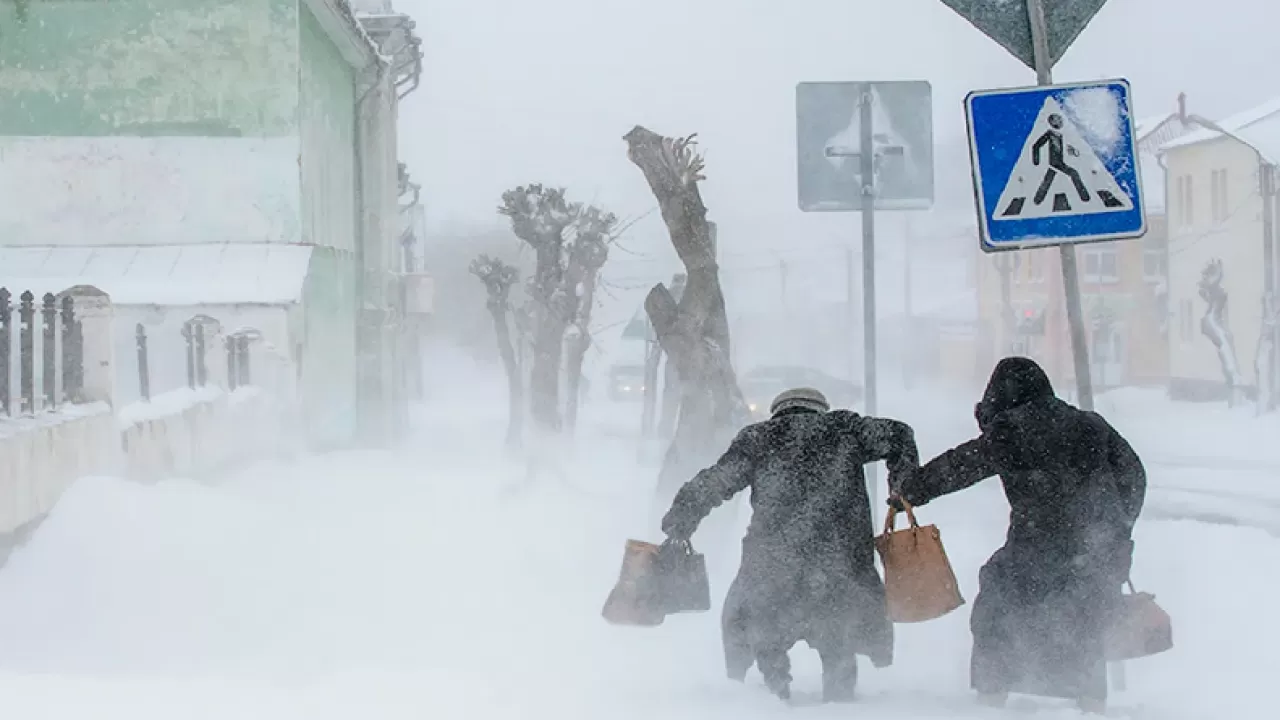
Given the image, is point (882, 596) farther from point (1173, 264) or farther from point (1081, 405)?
point (1173, 264)

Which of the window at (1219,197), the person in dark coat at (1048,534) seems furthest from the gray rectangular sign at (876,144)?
the window at (1219,197)

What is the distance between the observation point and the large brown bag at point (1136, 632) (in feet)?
22.0

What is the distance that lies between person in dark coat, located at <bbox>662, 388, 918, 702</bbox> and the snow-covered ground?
0.72 feet

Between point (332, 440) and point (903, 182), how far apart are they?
21895 millimetres

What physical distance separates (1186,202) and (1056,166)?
5040cm

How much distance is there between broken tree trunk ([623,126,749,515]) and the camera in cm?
1570

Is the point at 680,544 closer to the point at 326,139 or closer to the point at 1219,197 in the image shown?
the point at 326,139

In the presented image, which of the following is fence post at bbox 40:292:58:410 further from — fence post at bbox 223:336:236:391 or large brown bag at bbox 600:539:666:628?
fence post at bbox 223:336:236:391

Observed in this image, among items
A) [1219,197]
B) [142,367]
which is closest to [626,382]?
[1219,197]

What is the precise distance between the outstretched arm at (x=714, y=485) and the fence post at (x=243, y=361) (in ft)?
55.8

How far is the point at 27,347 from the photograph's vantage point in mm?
12117

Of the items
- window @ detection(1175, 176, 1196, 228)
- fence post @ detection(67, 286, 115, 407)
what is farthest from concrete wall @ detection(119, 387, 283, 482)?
window @ detection(1175, 176, 1196, 228)

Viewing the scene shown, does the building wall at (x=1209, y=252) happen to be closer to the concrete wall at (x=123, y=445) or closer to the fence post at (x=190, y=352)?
the concrete wall at (x=123, y=445)

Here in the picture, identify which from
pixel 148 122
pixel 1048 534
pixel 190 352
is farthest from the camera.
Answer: pixel 148 122
